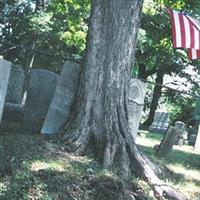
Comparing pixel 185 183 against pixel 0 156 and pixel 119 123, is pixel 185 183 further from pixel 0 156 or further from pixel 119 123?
pixel 0 156

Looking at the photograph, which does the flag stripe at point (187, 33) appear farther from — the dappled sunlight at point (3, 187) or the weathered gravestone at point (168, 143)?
the dappled sunlight at point (3, 187)

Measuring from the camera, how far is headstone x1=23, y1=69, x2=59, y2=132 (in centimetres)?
922

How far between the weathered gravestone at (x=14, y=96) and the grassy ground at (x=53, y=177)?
336 centimetres

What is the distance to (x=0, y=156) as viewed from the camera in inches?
259

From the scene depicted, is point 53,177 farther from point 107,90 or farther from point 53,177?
point 107,90

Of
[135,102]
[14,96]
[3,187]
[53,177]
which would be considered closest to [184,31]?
[135,102]

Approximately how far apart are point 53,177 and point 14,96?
5.73m

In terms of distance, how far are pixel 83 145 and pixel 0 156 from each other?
4.27ft

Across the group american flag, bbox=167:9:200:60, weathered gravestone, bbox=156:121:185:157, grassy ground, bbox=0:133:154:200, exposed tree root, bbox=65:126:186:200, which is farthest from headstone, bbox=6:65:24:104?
exposed tree root, bbox=65:126:186:200

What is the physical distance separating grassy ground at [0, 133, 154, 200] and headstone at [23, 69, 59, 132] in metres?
1.99

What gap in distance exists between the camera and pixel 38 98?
933cm

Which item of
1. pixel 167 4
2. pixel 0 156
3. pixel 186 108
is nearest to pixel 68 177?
pixel 0 156

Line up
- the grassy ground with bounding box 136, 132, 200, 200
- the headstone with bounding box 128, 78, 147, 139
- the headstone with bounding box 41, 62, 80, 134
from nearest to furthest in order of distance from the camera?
1. the grassy ground with bounding box 136, 132, 200, 200
2. the headstone with bounding box 41, 62, 80, 134
3. the headstone with bounding box 128, 78, 147, 139

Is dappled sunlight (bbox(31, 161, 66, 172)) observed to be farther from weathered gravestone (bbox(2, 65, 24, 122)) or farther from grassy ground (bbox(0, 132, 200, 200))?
weathered gravestone (bbox(2, 65, 24, 122))
